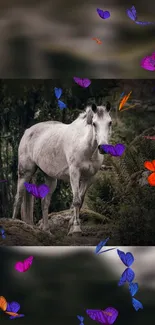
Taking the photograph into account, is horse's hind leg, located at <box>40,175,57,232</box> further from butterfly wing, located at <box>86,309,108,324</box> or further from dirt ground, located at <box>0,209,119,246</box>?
butterfly wing, located at <box>86,309,108,324</box>

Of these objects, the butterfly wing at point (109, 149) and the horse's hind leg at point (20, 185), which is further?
the horse's hind leg at point (20, 185)

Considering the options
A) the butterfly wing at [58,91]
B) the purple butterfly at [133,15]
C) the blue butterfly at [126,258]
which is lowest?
the blue butterfly at [126,258]

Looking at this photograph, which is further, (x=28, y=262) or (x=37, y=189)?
(x=37, y=189)

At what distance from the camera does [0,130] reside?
3.86 meters

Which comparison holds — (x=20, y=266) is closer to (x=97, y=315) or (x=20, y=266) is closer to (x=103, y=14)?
(x=97, y=315)

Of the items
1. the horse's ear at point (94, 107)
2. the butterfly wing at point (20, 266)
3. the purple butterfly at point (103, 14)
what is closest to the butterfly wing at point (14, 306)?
the butterfly wing at point (20, 266)

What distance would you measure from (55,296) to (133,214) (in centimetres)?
68

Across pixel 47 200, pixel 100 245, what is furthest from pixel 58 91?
pixel 100 245

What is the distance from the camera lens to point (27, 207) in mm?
3910

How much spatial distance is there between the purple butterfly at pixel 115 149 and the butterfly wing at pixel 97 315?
3.08 feet

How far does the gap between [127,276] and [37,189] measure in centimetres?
76

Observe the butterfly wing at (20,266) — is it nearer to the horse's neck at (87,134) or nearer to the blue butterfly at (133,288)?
the blue butterfly at (133,288)

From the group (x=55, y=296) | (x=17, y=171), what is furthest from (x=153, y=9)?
(x=55, y=296)

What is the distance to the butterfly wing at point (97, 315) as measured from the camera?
3.66 metres
